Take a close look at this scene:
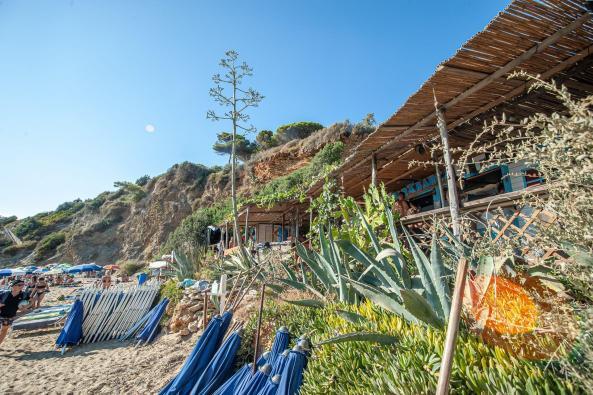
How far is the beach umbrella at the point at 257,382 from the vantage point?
2809mm

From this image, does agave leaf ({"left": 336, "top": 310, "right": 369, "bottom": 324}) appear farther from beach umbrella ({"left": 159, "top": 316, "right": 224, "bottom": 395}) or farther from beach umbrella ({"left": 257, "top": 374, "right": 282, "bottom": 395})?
beach umbrella ({"left": 159, "top": 316, "right": 224, "bottom": 395})

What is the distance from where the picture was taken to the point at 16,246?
4034 cm

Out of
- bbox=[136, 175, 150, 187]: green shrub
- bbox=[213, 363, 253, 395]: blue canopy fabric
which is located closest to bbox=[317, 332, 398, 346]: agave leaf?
bbox=[213, 363, 253, 395]: blue canopy fabric

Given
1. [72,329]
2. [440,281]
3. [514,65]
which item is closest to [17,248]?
[72,329]

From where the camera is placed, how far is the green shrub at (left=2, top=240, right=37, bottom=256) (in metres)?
39.5

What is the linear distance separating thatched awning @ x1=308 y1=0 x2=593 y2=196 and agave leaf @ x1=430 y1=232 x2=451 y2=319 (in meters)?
2.46

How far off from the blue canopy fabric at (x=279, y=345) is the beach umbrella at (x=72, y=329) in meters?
7.79

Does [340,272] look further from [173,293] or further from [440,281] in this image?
[173,293]

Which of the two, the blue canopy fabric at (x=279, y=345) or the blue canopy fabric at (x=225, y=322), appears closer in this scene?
the blue canopy fabric at (x=279, y=345)

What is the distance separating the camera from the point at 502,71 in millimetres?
3521

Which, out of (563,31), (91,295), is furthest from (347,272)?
(91,295)

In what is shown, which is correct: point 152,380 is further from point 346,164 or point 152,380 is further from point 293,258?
point 346,164

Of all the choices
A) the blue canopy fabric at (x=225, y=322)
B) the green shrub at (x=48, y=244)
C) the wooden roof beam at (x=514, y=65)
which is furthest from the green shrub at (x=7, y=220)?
the wooden roof beam at (x=514, y=65)

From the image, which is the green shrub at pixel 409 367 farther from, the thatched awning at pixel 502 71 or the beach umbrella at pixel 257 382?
the thatched awning at pixel 502 71
